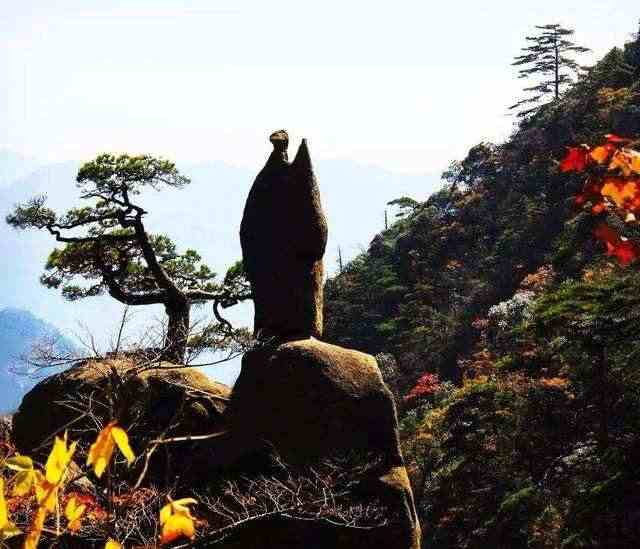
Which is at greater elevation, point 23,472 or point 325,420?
point 23,472

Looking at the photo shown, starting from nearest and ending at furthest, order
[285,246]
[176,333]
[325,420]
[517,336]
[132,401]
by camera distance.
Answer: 1. [325,420]
2. [176,333]
3. [132,401]
4. [285,246]
5. [517,336]

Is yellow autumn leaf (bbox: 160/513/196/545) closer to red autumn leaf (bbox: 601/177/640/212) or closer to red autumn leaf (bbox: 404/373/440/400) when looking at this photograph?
red autumn leaf (bbox: 601/177/640/212)

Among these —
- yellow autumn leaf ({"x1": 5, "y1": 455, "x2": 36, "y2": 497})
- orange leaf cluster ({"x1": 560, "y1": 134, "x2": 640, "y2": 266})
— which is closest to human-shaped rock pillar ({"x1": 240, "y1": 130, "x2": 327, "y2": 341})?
orange leaf cluster ({"x1": 560, "y1": 134, "x2": 640, "y2": 266})

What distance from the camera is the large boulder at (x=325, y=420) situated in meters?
10.7

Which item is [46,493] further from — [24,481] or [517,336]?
[517,336]

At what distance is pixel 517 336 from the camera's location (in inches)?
1092

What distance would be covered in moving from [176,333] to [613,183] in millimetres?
9390

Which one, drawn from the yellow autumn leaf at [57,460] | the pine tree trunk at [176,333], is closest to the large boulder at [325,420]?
the pine tree trunk at [176,333]

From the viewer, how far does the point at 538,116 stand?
5262cm

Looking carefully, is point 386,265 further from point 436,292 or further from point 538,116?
point 538,116

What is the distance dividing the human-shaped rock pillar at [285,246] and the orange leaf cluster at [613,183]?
9647 millimetres

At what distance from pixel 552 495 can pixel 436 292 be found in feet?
82.5

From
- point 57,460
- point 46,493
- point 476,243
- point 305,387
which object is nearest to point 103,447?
point 57,460

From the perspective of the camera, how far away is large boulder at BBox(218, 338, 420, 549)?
10.7 m
